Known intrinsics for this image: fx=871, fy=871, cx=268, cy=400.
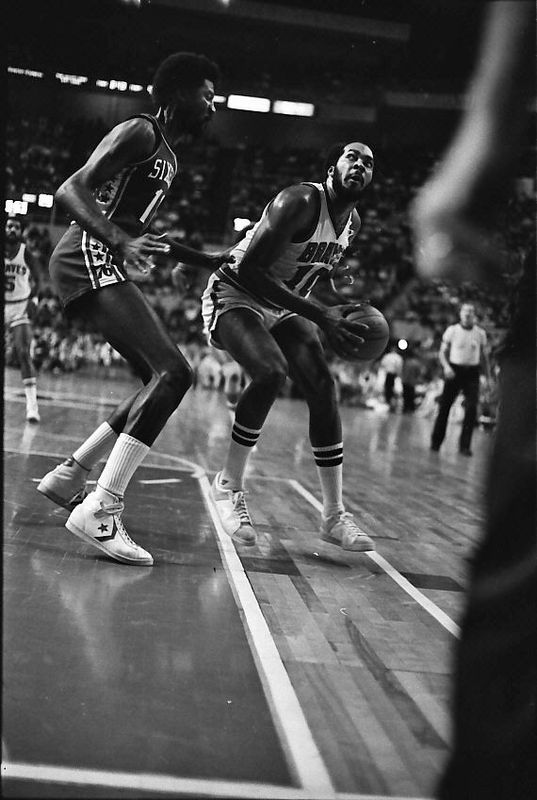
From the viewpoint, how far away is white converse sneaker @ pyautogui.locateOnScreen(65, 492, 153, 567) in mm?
3084

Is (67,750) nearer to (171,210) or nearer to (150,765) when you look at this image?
(150,765)

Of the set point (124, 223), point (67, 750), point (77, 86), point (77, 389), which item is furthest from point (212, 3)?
point (77, 389)

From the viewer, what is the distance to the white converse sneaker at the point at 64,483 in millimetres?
3705

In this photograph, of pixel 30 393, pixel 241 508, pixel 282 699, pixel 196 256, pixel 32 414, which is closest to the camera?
pixel 282 699

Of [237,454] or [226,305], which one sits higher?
[226,305]

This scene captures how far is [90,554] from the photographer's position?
3219mm

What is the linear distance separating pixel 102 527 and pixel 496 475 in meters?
2.14

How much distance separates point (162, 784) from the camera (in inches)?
56.9

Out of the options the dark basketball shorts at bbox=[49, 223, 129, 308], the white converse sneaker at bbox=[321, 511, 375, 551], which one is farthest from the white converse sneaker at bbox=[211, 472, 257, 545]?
the dark basketball shorts at bbox=[49, 223, 129, 308]

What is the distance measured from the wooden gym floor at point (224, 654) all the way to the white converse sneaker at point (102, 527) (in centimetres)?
6

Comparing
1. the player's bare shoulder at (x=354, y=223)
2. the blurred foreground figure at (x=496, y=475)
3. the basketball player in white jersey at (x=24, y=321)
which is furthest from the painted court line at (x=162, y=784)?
the basketball player in white jersey at (x=24, y=321)

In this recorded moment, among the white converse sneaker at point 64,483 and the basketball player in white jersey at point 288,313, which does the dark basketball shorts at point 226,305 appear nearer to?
the basketball player in white jersey at point 288,313

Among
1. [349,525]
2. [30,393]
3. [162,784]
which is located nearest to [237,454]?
[349,525]

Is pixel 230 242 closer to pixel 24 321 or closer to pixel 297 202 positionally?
pixel 24 321
